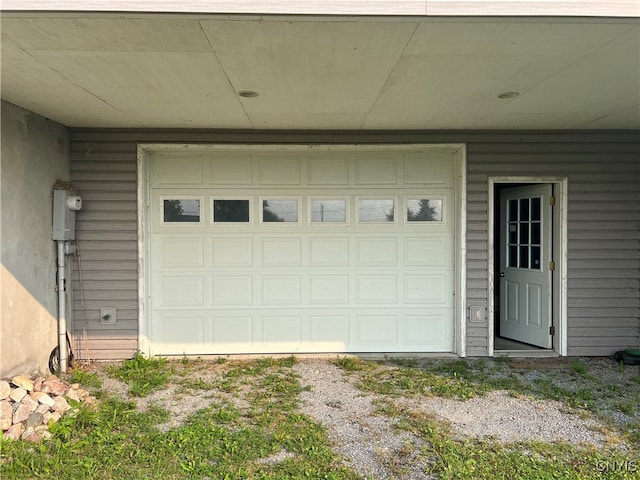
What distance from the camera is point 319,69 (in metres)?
2.45

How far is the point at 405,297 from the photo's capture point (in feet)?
Result: 14.0

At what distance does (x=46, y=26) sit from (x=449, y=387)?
373 centimetres

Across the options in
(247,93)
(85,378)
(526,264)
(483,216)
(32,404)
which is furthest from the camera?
(526,264)

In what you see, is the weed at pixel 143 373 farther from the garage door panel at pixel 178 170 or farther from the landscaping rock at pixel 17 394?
the garage door panel at pixel 178 170

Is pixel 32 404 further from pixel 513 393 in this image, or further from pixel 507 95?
pixel 507 95

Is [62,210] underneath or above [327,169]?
underneath

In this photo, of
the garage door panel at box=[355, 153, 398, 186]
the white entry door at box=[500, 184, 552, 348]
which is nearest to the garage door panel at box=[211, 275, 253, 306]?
the garage door panel at box=[355, 153, 398, 186]

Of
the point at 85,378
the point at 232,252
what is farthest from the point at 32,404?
the point at 232,252

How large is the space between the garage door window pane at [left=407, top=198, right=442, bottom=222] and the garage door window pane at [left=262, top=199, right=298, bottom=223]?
1.27 m

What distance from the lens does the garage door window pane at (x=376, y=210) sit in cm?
424

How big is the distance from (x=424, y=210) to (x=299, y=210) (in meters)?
1.38

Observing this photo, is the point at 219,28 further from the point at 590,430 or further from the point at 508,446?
the point at 590,430

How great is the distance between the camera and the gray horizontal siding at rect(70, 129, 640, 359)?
13.0 ft

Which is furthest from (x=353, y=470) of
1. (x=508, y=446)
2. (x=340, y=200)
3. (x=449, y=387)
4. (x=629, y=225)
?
(x=629, y=225)
